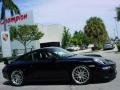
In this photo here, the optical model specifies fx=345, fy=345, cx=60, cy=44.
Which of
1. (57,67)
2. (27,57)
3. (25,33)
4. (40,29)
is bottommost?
(57,67)

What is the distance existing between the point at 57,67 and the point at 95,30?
57.4 meters

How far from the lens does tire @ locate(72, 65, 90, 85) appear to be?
37.3ft

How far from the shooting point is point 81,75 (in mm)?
11383

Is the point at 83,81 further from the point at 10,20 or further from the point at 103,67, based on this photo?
the point at 10,20

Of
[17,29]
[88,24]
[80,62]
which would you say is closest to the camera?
[80,62]

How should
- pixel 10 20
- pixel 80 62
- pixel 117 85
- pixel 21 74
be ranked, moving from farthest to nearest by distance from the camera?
pixel 10 20
pixel 21 74
pixel 80 62
pixel 117 85

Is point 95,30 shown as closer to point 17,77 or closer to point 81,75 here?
point 17,77

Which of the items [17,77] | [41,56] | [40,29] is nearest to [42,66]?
[41,56]

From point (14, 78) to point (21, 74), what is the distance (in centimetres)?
34

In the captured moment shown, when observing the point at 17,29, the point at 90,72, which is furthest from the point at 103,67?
the point at 17,29

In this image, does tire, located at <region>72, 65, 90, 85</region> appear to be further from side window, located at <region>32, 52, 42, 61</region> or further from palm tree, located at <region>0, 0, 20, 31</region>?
palm tree, located at <region>0, 0, 20, 31</region>

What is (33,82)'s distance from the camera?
43.6ft

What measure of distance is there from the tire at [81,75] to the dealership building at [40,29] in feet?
164

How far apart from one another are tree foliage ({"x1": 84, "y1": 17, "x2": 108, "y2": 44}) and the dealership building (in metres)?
10.2
